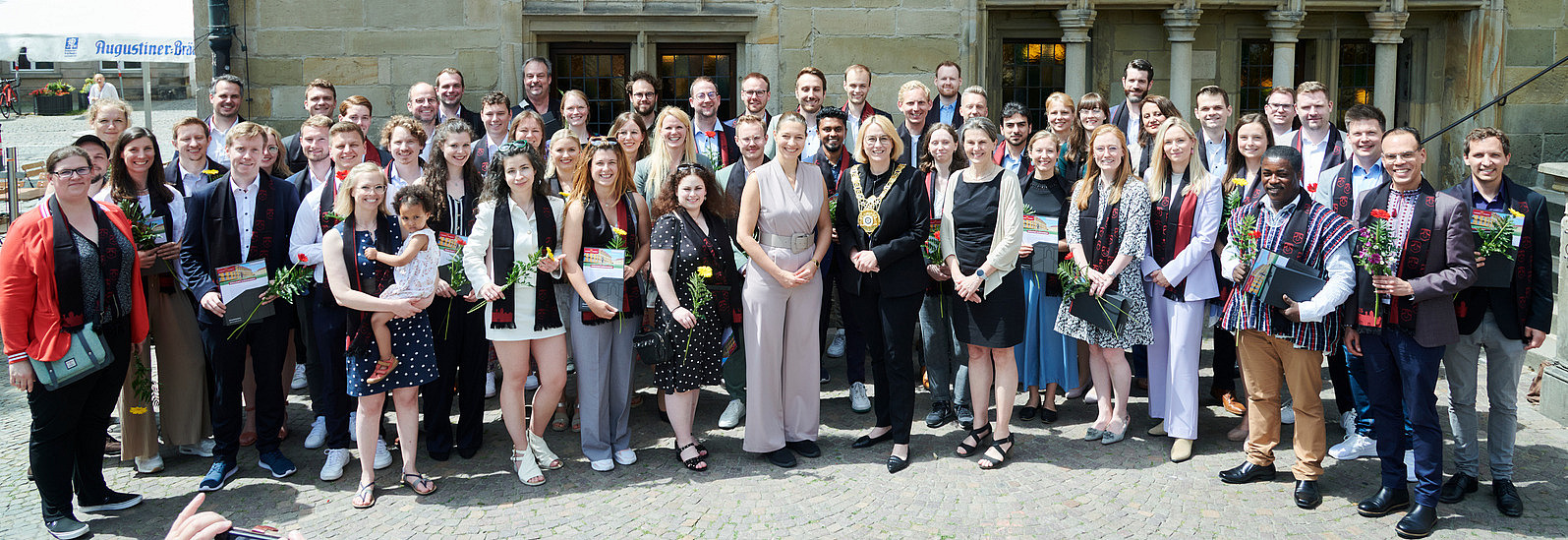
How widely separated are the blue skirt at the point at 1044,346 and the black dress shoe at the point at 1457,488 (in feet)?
6.18

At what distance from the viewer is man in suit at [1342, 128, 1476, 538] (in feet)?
15.3

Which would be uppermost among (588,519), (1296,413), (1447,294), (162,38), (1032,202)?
(162,38)

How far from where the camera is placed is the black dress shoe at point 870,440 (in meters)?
5.93

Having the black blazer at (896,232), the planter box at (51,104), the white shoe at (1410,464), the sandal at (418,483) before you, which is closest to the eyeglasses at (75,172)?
the sandal at (418,483)

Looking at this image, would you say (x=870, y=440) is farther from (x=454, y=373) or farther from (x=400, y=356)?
(x=400, y=356)

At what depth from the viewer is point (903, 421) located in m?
5.66

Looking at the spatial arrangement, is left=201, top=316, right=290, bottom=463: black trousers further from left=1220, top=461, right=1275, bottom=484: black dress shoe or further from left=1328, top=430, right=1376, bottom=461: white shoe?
left=1328, top=430, right=1376, bottom=461: white shoe

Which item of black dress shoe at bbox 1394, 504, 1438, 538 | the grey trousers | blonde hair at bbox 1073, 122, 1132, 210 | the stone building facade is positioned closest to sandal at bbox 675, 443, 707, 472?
blonde hair at bbox 1073, 122, 1132, 210

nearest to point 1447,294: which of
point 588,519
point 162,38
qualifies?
point 588,519

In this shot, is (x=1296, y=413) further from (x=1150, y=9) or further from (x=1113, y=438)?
(x=1150, y=9)

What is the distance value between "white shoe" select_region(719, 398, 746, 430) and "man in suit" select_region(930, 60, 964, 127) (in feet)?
8.34

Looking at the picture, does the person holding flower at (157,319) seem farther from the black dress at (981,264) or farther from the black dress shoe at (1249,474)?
the black dress shoe at (1249,474)

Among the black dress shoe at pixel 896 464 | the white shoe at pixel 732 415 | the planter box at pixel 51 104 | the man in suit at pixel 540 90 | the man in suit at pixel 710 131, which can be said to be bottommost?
the black dress shoe at pixel 896 464

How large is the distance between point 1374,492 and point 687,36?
6228 millimetres
